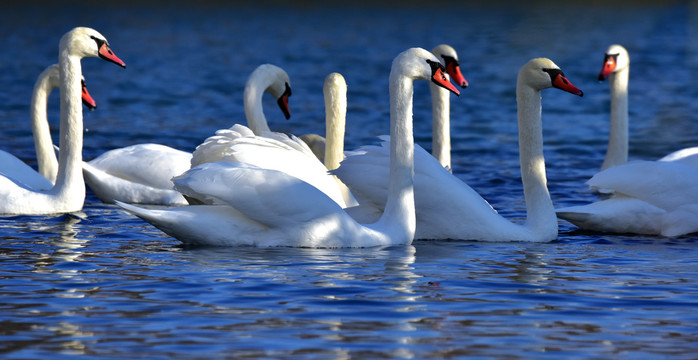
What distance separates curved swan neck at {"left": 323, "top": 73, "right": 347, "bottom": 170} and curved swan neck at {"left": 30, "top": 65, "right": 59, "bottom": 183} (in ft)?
9.89

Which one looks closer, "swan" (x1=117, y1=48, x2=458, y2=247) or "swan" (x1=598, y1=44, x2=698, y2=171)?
"swan" (x1=117, y1=48, x2=458, y2=247)

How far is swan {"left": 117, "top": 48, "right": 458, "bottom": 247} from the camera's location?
8906 mm

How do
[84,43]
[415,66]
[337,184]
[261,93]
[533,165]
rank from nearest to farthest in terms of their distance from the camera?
1. [415,66]
2. [533,165]
3. [337,184]
4. [84,43]
5. [261,93]

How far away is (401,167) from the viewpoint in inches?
371

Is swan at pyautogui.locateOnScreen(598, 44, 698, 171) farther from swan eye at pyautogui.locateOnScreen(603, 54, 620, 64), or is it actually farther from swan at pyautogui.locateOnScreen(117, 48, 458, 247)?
swan at pyautogui.locateOnScreen(117, 48, 458, 247)

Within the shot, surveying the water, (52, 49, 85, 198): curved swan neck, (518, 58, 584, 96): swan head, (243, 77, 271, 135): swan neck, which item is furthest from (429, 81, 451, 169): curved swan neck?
(52, 49, 85, 198): curved swan neck

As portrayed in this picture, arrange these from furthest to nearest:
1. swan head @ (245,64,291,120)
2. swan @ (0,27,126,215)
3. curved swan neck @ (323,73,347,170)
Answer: swan head @ (245,64,291,120), curved swan neck @ (323,73,347,170), swan @ (0,27,126,215)

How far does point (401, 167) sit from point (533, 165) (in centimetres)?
139

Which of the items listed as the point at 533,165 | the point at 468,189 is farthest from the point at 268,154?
the point at 533,165

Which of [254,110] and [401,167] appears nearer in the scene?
[401,167]

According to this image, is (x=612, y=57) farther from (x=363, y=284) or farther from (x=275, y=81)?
(x=363, y=284)

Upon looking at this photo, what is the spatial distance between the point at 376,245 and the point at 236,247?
0.98m

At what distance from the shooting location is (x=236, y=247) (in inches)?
365

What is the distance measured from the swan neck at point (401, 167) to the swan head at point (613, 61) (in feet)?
16.0
